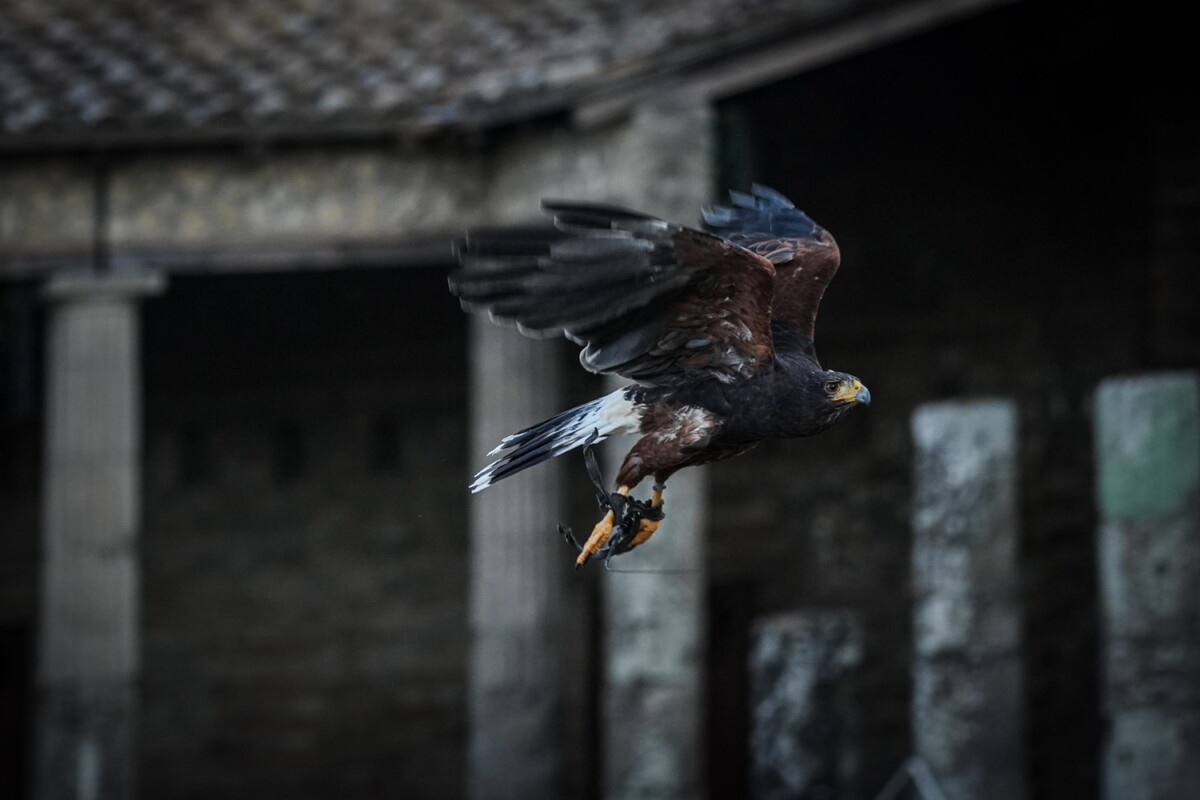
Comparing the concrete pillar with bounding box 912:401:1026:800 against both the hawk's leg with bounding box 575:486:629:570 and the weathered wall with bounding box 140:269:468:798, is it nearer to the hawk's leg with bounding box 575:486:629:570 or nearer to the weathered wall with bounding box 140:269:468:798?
the hawk's leg with bounding box 575:486:629:570

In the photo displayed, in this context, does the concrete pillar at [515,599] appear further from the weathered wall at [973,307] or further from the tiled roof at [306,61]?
the weathered wall at [973,307]

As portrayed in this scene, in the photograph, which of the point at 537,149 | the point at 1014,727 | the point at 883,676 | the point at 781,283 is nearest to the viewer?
the point at 781,283

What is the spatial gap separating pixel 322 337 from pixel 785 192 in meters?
3.07

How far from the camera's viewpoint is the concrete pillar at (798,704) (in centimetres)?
862

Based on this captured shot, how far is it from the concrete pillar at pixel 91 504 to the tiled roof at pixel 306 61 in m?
0.88

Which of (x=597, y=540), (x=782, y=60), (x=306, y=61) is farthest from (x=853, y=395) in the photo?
(x=306, y=61)

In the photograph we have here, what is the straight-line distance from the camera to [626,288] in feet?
16.4

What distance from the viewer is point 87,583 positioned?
36.9 ft

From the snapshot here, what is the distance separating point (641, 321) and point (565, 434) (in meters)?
0.30

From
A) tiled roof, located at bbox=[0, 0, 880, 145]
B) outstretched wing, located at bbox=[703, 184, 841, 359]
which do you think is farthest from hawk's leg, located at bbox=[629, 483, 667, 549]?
tiled roof, located at bbox=[0, 0, 880, 145]

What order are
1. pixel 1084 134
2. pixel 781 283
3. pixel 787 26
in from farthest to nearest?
1. pixel 1084 134
2. pixel 787 26
3. pixel 781 283

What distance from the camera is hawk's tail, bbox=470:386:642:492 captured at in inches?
193

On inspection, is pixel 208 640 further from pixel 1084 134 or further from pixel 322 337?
pixel 1084 134

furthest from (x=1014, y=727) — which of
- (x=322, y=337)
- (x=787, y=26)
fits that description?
(x=322, y=337)
